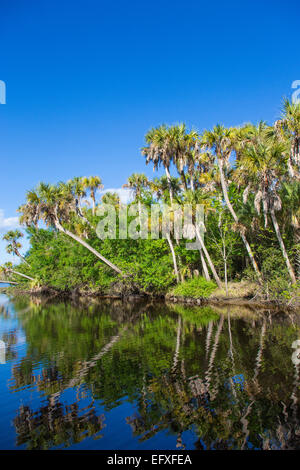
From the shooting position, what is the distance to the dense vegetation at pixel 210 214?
968 inches

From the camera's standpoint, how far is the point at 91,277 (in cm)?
4644

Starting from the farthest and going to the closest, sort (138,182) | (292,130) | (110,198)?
(110,198)
(138,182)
(292,130)

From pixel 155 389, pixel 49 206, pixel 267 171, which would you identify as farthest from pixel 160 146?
pixel 155 389

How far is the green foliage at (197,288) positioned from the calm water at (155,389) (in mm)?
12588

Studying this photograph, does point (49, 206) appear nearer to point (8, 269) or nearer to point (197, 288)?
point (197, 288)

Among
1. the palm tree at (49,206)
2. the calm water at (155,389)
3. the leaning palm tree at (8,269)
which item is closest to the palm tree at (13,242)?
the leaning palm tree at (8,269)

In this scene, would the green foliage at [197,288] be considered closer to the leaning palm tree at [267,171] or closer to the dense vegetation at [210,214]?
the dense vegetation at [210,214]

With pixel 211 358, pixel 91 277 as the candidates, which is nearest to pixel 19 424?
pixel 211 358

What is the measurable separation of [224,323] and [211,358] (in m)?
7.62

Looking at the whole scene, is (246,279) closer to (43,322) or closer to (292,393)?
(43,322)

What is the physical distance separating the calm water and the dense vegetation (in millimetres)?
10809

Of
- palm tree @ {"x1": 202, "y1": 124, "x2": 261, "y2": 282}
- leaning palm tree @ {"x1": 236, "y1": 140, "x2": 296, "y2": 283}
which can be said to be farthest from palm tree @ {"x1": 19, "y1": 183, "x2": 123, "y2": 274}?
leaning palm tree @ {"x1": 236, "y1": 140, "x2": 296, "y2": 283}

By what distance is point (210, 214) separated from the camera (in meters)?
34.1

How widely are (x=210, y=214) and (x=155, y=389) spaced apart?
2635cm
